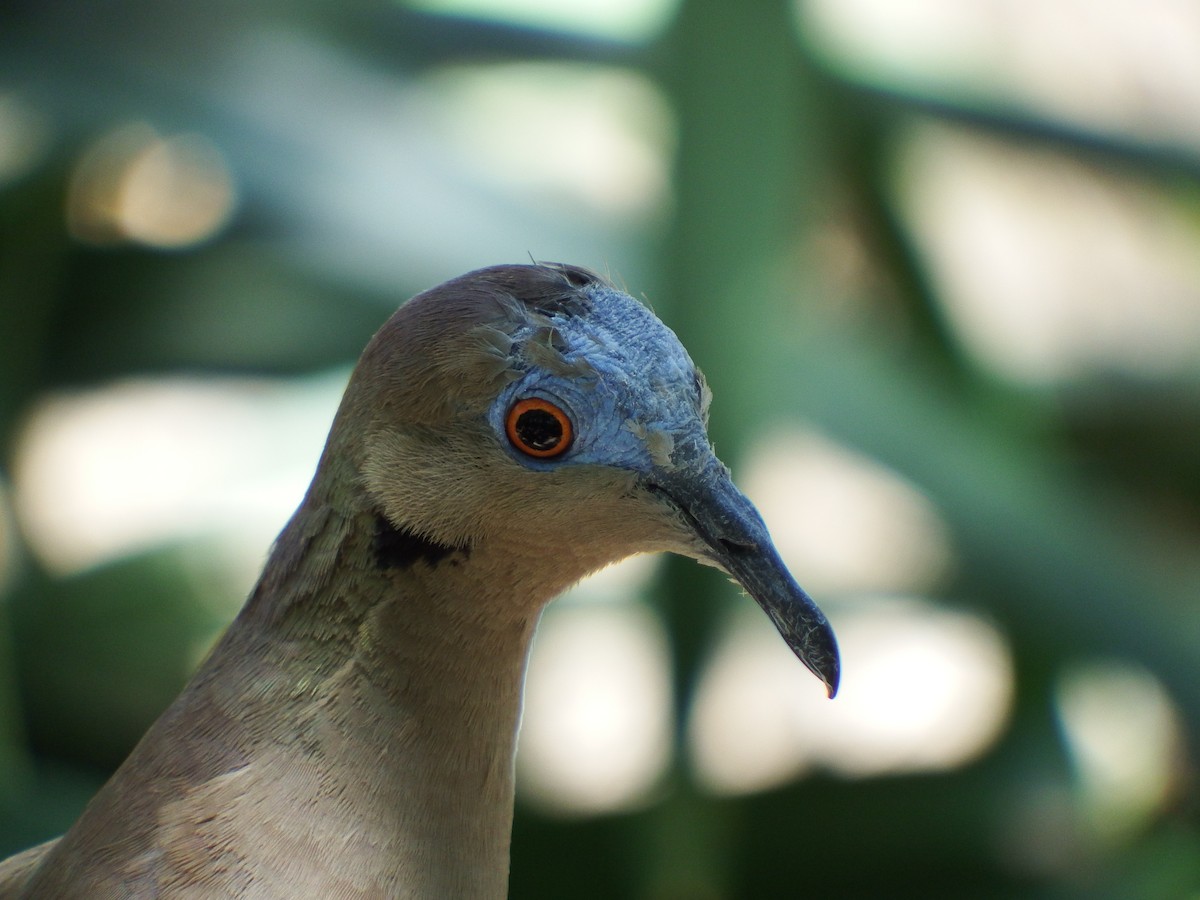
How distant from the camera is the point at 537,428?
1015 millimetres

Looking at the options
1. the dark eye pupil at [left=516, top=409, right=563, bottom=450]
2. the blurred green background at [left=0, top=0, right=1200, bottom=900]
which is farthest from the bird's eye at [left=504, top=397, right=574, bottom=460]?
the blurred green background at [left=0, top=0, right=1200, bottom=900]

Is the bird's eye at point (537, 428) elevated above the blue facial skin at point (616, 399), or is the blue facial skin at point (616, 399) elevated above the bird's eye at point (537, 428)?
the blue facial skin at point (616, 399)

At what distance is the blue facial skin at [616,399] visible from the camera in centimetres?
100

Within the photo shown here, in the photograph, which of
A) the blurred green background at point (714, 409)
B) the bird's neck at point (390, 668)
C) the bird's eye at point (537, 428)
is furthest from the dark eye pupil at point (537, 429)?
the blurred green background at point (714, 409)

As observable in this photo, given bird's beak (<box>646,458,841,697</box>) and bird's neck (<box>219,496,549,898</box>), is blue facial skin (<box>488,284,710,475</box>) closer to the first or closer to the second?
bird's beak (<box>646,458,841,697</box>)

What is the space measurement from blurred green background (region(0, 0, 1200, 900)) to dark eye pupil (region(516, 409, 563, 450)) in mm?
Result: 1345

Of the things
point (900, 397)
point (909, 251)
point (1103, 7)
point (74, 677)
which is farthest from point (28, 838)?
point (1103, 7)

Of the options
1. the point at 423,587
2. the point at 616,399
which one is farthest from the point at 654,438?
the point at 423,587

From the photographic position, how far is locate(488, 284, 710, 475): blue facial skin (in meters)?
1.00

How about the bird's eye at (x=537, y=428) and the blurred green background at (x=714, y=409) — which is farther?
the blurred green background at (x=714, y=409)

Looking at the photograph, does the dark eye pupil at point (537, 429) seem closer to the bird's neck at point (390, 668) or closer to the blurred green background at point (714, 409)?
the bird's neck at point (390, 668)

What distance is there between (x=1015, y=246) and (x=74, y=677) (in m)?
2.76

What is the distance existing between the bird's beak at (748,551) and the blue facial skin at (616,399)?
0.02 m

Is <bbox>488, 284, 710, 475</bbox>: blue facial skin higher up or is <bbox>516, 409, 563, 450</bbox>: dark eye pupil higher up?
<bbox>488, 284, 710, 475</bbox>: blue facial skin
